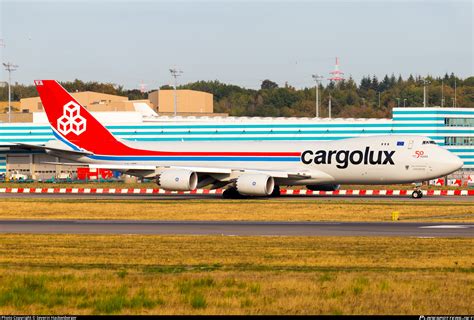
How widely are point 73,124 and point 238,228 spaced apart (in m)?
35.0

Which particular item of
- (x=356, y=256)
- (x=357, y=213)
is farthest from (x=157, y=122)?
(x=356, y=256)

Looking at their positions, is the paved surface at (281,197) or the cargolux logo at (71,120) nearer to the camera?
the paved surface at (281,197)

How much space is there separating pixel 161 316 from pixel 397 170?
151 feet

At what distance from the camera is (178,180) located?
62.3m

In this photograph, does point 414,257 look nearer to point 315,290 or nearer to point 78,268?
point 315,290

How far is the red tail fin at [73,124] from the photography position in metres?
69.6

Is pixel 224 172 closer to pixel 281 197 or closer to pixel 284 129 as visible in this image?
pixel 281 197

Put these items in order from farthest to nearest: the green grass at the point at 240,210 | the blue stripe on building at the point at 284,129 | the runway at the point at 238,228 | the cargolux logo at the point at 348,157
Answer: the blue stripe on building at the point at 284,129 → the cargolux logo at the point at 348,157 → the green grass at the point at 240,210 → the runway at the point at 238,228

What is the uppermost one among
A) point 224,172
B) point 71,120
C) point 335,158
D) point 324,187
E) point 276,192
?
point 71,120

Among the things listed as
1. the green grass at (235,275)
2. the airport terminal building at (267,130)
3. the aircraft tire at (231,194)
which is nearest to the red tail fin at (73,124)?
the aircraft tire at (231,194)

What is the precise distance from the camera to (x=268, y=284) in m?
21.2

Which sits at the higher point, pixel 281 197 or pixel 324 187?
pixel 324 187

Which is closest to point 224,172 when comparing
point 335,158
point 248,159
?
point 248,159

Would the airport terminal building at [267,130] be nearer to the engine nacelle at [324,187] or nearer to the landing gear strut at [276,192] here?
the landing gear strut at [276,192]
